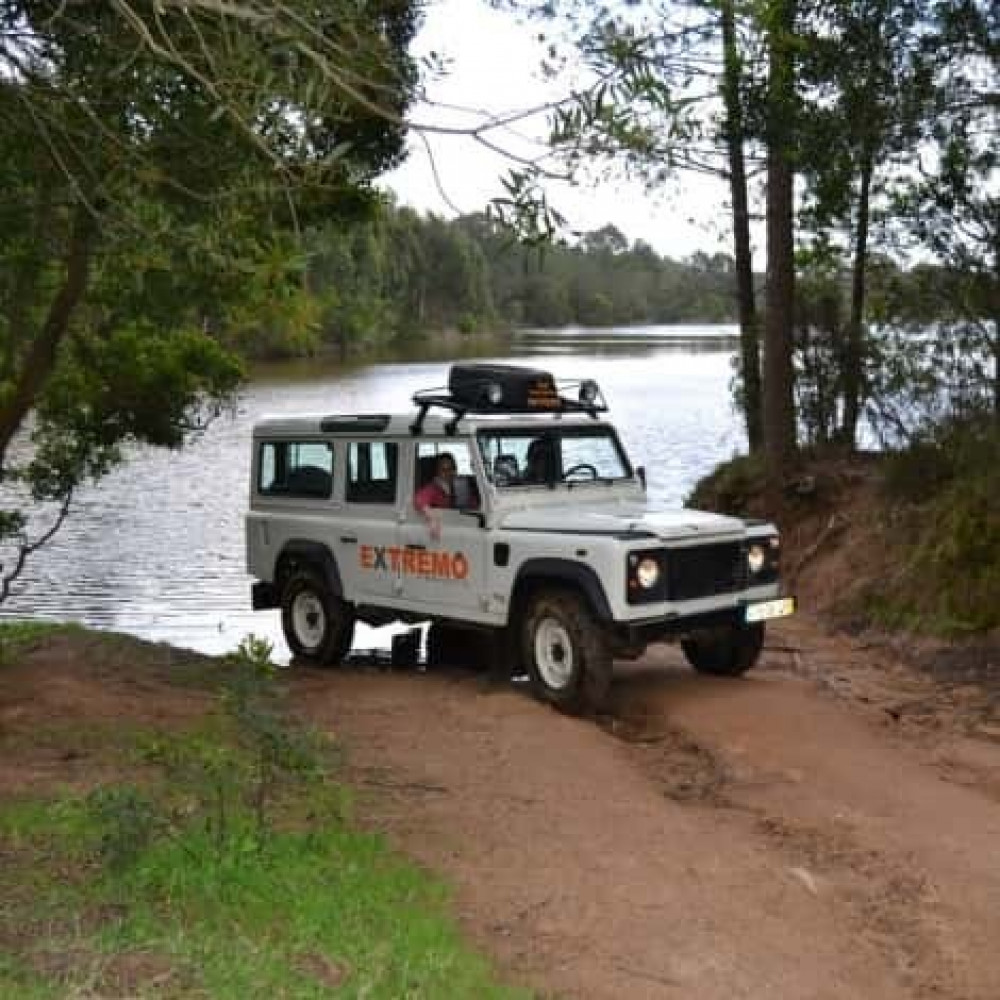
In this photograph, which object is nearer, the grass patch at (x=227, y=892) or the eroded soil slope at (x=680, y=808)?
the grass patch at (x=227, y=892)

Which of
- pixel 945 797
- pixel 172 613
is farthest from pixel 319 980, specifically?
pixel 172 613

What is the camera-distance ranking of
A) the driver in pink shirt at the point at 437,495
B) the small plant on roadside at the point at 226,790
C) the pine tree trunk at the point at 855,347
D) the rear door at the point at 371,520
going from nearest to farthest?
the small plant on roadside at the point at 226,790
the driver in pink shirt at the point at 437,495
the rear door at the point at 371,520
the pine tree trunk at the point at 855,347

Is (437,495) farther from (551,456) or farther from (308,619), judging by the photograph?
(308,619)

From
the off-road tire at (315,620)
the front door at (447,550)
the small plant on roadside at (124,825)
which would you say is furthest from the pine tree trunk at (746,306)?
the small plant on roadside at (124,825)

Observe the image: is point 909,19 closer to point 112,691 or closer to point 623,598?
point 623,598

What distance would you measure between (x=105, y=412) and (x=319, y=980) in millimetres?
9181

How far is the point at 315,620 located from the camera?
38.8 ft

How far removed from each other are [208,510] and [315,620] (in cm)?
1361

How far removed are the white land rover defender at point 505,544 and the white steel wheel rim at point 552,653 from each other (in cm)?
1

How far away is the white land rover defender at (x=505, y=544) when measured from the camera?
8984 millimetres

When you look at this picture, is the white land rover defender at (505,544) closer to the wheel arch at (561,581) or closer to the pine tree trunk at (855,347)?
the wheel arch at (561,581)

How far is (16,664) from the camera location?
1065 cm

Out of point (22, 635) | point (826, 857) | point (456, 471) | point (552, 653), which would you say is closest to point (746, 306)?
point (456, 471)

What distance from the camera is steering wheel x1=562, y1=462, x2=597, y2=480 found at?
34.0 feet
